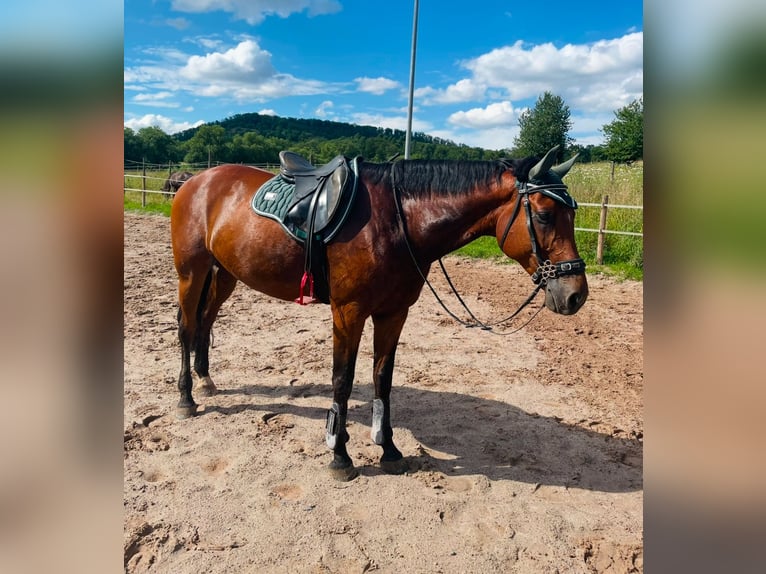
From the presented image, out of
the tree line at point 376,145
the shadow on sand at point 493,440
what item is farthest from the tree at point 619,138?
the shadow on sand at point 493,440

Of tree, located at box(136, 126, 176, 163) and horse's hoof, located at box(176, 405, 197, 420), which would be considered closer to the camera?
horse's hoof, located at box(176, 405, 197, 420)

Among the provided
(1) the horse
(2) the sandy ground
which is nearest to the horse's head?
(2) the sandy ground

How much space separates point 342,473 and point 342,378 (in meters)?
0.61

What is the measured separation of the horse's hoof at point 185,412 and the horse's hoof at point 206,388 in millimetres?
345

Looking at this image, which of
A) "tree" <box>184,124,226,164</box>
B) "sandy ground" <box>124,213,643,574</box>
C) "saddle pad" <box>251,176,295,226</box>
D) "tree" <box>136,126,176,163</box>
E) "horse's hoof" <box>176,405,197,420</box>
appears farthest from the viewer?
"tree" <box>184,124,226,164</box>

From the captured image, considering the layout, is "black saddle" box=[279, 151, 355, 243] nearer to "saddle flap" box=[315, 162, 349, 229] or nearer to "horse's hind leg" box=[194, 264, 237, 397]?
"saddle flap" box=[315, 162, 349, 229]

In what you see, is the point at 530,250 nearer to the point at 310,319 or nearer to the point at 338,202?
the point at 338,202

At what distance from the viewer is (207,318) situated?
4387 millimetres

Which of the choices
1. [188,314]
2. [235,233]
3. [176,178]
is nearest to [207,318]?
[188,314]

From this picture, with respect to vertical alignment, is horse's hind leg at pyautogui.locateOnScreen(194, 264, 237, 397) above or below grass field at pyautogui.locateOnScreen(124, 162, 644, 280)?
below

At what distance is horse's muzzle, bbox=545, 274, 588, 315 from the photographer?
2584 mm
